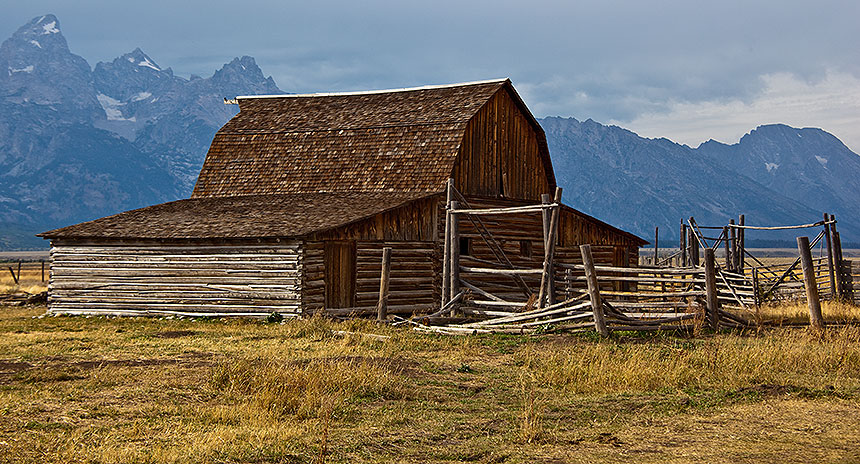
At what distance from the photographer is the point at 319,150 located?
30.7 meters

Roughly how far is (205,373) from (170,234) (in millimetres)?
12049

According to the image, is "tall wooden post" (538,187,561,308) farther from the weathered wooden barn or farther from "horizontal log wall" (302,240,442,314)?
"horizontal log wall" (302,240,442,314)

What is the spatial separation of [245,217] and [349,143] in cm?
584

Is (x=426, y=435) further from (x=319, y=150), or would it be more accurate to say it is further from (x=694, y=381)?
(x=319, y=150)

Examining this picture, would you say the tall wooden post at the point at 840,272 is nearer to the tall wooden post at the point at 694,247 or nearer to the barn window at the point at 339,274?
the tall wooden post at the point at 694,247

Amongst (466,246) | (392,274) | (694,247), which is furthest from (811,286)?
(694,247)

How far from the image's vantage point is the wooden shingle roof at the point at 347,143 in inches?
1107

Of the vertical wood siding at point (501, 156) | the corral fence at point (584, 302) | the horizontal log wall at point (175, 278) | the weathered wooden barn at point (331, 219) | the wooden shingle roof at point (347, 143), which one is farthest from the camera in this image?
the vertical wood siding at point (501, 156)

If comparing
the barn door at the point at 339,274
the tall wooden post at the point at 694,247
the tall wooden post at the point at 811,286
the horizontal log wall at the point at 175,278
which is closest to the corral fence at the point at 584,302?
the tall wooden post at the point at 811,286

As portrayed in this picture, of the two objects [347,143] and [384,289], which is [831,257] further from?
[347,143]

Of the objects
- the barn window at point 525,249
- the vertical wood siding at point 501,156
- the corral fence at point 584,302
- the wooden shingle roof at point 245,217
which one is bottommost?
the corral fence at point 584,302

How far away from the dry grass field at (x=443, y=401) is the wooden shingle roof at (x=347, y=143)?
11.6 meters

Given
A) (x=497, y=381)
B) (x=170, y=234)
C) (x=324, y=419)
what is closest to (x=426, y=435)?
(x=324, y=419)

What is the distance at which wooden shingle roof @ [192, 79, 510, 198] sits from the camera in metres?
28.1
